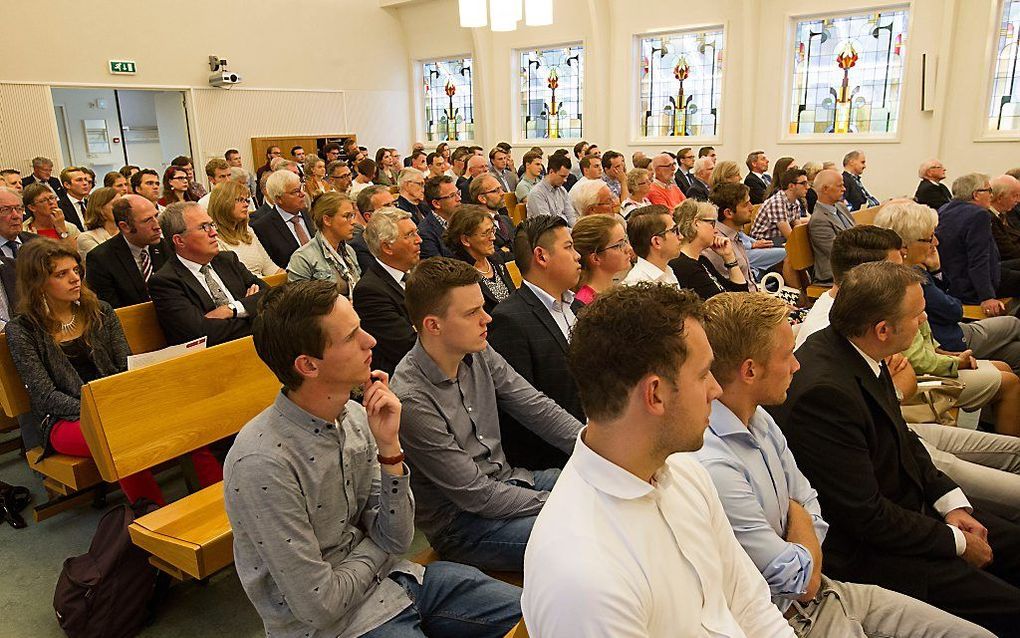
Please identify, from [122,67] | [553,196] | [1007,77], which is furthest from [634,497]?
[122,67]

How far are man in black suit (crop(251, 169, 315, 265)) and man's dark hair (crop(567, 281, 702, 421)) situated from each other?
457 cm

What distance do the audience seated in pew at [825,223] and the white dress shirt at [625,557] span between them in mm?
4659

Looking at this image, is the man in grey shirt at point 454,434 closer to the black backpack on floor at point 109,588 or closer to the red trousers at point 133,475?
the black backpack on floor at point 109,588

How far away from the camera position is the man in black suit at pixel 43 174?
352 inches

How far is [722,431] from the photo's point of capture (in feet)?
5.98

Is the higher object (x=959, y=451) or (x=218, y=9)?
(x=218, y=9)

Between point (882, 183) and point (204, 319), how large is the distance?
10109mm

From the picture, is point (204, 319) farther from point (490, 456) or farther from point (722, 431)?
point (722, 431)

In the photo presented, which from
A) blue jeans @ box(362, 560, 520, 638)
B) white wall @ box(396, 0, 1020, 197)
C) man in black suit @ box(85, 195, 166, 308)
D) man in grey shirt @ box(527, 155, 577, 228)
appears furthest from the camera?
white wall @ box(396, 0, 1020, 197)

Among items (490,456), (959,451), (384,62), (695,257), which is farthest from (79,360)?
(384,62)

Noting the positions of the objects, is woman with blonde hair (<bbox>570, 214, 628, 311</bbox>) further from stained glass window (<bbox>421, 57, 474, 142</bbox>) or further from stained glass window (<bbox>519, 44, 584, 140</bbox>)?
stained glass window (<bbox>421, 57, 474, 142</bbox>)

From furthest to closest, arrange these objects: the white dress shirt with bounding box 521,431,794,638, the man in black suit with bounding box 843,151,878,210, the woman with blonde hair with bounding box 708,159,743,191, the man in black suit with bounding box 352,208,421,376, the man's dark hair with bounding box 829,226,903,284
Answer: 1. the man in black suit with bounding box 843,151,878,210
2. the woman with blonde hair with bounding box 708,159,743,191
3. the man in black suit with bounding box 352,208,421,376
4. the man's dark hair with bounding box 829,226,903,284
5. the white dress shirt with bounding box 521,431,794,638

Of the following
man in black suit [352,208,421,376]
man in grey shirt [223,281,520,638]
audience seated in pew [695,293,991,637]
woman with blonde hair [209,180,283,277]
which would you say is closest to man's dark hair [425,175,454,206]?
woman with blonde hair [209,180,283,277]

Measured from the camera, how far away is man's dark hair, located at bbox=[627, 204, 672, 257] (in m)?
3.81
